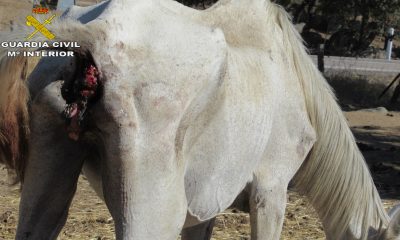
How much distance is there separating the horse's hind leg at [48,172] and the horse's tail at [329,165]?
1400mm

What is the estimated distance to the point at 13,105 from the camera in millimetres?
2627

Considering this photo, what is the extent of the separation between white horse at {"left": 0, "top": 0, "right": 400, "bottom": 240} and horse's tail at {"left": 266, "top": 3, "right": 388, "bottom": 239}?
0.70 feet

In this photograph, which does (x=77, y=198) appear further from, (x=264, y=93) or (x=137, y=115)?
(x=137, y=115)

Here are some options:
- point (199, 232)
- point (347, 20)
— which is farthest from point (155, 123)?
point (347, 20)

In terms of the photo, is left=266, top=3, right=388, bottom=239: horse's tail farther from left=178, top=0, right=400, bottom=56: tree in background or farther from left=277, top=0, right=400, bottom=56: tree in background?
left=277, top=0, right=400, bottom=56: tree in background

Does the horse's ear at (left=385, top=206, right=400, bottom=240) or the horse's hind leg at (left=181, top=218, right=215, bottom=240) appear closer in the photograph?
the horse's ear at (left=385, top=206, right=400, bottom=240)

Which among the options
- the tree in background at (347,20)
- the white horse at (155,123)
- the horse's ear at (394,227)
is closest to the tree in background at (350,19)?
the tree in background at (347,20)

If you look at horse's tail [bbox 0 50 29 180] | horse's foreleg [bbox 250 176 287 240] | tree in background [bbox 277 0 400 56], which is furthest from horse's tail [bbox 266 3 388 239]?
tree in background [bbox 277 0 400 56]

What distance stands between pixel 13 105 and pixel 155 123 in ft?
1.72

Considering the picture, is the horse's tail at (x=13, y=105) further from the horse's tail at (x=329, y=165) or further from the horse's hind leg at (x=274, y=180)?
the horse's tail at (x=329, y=165)

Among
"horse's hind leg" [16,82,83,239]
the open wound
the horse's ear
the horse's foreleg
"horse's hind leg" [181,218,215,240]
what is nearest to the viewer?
the open wound

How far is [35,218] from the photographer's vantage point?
2.88 meters

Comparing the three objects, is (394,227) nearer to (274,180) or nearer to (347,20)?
(274,180)

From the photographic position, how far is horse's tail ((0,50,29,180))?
2623 mm
